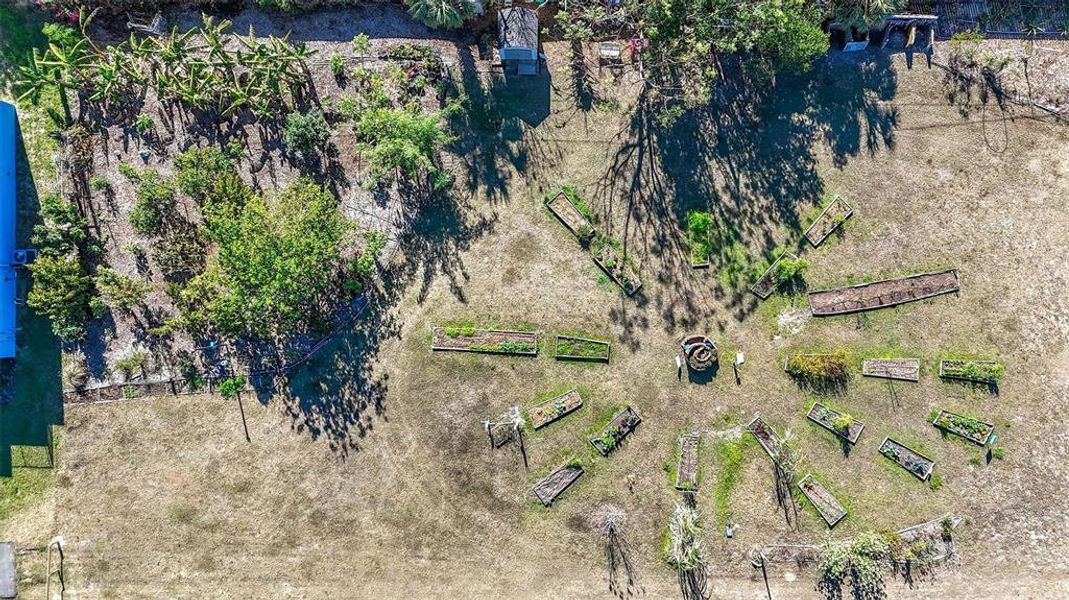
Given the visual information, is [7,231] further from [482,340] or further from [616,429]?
[616,429]

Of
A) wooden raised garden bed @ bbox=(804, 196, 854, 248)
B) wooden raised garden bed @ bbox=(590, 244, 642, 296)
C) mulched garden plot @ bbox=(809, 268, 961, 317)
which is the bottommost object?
mulched garden plot @ bbox=(809, 268, 961, 317)

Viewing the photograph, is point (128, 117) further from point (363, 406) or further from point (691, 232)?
point (691, 232)

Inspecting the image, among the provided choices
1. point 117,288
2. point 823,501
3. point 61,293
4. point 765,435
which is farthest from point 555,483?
point 61,293

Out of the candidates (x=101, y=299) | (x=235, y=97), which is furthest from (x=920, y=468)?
(x=101, y=299)

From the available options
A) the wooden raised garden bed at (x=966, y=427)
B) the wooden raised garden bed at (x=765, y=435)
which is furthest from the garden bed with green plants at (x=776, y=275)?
the wooden raised garden bed at (x=966, y=427)

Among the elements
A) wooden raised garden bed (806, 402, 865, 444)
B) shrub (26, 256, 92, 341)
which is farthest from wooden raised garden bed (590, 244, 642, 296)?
shrub (26, 256, 92, 341)

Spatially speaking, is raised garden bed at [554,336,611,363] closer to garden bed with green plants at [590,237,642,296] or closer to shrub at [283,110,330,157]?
garden bed with green plants at [590,237,642,296]

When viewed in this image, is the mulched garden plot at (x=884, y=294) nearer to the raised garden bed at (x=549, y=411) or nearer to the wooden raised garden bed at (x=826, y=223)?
the wooden raised garden bed at (x=826, y=223)
